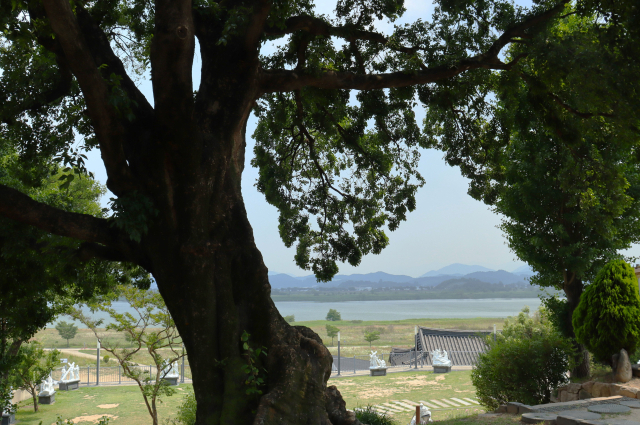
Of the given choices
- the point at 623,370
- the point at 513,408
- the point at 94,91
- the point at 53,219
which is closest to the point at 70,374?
the point at 53,219

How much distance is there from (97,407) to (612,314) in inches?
575

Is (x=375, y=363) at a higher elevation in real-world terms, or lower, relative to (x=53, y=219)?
lower

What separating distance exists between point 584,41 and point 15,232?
22.4ft

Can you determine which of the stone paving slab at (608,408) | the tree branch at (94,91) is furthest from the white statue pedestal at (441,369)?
the tree branch at (94,91)

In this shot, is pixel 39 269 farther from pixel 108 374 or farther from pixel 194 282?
pixel 108 374

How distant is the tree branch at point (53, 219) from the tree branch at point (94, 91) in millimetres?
421

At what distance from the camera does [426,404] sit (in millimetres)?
14258

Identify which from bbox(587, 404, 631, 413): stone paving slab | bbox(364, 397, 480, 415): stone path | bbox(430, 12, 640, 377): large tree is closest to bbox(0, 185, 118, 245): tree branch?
bbox(430, 12, 640, 377): large tree

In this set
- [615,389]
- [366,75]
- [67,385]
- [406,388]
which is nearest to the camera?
[366,75]

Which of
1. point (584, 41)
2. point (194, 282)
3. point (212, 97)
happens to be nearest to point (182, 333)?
point (194, 282)

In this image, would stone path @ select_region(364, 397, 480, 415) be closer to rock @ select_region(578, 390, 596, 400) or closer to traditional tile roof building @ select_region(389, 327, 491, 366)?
rock @ select_region(578, 390, 596, 400)

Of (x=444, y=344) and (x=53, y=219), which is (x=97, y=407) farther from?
(x=444, y=344)

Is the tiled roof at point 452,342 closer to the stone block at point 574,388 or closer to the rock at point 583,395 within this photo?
the stone block at point 574,388

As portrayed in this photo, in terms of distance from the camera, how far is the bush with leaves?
9.77m
